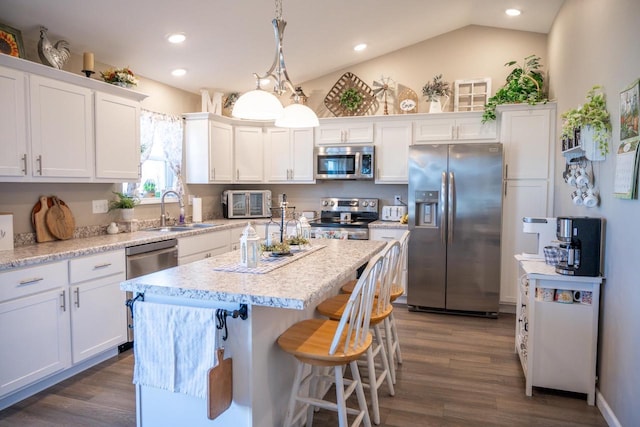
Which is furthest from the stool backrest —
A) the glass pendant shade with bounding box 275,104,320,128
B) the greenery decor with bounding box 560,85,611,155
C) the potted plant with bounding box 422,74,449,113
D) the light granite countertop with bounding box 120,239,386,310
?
the potted plant with bounding box 422,74,449,113

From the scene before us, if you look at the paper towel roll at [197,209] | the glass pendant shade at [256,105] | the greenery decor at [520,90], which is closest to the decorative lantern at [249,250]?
the glass pendant shade at [256,105]

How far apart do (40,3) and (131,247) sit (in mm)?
1772

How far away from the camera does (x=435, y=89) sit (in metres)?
4.77

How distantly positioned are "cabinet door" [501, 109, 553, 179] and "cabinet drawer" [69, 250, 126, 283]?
3.67 meters

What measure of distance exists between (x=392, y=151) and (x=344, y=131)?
2.07 ft

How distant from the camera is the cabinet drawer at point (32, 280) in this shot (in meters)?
2.46

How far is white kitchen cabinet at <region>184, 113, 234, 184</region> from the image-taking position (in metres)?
4.79

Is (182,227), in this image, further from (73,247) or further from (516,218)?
(516,218)

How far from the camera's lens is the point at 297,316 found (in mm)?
2391

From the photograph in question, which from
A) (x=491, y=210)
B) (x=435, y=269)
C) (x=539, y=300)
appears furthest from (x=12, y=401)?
(x=491, y=210)

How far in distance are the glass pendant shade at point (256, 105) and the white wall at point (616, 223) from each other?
190 cm

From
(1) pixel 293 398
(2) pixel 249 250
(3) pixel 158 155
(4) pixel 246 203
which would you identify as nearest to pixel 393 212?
(4) pixel 246 203

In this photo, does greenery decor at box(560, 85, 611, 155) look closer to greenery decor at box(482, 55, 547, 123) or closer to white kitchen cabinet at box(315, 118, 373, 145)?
greenery decor at box(482, 55, 547, 123)

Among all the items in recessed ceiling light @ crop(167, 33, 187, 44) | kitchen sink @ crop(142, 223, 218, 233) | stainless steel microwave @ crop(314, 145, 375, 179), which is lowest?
kitchen sink @ crop(142, 223, 218, 233)
